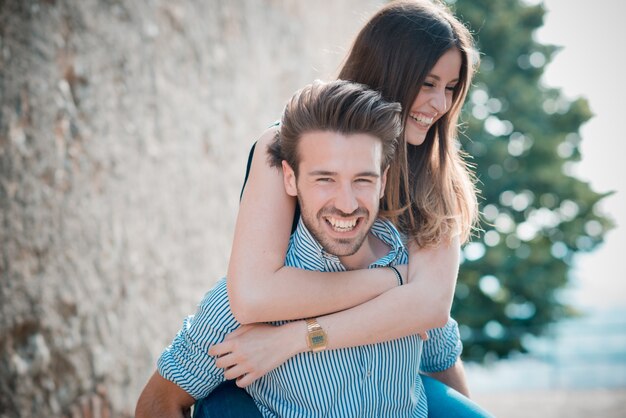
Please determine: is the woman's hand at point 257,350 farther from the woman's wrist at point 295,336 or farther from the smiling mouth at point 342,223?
the smiling mouth at point 342,223

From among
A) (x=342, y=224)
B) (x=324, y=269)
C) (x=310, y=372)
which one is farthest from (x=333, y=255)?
A: (x=310, y=372)

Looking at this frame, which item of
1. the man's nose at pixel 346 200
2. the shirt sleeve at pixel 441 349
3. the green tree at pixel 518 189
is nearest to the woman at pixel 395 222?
the man's nose at pixel 346 200

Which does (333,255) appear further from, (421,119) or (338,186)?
(421,119)

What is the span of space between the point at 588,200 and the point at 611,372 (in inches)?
119

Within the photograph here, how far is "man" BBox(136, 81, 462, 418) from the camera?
2.10 meters

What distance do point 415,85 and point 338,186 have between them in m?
0.65

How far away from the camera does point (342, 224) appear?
2104 mm

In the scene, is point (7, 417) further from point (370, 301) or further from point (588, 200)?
point (588, 200)

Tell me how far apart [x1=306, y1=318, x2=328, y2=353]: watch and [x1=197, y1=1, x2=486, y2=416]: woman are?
22 mm

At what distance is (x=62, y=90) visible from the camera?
12.9 ft

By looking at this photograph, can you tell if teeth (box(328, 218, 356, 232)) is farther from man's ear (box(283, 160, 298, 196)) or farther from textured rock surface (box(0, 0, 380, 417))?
textured rock surface (box(0, 0, 380, 417))

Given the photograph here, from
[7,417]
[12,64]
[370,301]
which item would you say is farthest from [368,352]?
[12,64]

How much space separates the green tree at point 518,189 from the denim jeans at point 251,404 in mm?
9406

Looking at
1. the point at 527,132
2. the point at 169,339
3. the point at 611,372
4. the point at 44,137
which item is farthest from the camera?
the point at 527,132
